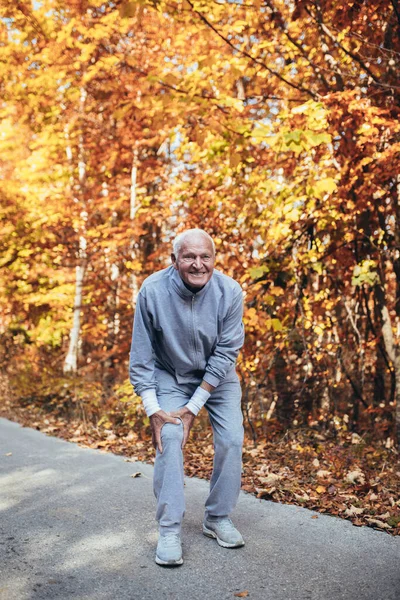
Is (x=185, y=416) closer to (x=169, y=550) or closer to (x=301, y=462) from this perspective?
(x=169, y=550)

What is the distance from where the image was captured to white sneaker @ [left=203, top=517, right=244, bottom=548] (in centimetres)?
374

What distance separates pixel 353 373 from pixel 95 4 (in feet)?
29.9

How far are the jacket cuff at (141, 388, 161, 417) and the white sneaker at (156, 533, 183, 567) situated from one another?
68 centimetres

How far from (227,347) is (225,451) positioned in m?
0.61

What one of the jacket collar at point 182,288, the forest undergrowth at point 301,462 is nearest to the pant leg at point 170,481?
the jacket collar at point 182,288

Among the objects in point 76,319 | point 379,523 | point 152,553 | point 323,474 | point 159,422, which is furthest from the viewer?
point 76,319

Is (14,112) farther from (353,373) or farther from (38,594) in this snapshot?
(38,594)

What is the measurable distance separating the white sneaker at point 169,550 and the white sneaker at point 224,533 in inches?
13.4

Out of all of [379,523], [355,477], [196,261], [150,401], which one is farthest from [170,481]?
[355,477]

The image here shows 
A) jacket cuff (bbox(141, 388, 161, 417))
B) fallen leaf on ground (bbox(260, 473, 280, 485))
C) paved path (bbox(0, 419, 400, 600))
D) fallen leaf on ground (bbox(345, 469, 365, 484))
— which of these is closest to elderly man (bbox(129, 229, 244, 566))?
jacket cuff (bbox(141, 388, 161, 417))

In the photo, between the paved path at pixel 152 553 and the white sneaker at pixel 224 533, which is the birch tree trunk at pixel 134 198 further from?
the white sneaker at pixel 224 533

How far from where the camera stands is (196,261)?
3.76 metres

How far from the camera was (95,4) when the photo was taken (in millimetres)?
12883

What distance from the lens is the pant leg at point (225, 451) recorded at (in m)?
3.83
